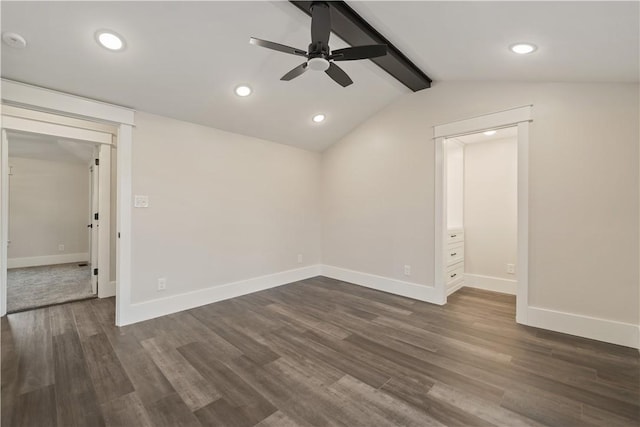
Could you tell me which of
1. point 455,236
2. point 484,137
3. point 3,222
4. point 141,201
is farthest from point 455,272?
point 3,222

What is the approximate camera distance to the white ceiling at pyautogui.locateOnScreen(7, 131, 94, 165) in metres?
5.04

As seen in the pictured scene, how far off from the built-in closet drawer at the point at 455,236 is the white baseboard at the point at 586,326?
4.06ft

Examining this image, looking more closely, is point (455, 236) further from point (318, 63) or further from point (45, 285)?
point (45, 285)

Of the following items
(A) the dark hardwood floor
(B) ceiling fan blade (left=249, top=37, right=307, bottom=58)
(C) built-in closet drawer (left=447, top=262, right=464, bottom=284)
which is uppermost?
(B) ceiling fan blade (left=249, top=37, right=307, bottom=58)

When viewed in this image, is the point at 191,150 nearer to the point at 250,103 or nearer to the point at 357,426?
the point at 250,103

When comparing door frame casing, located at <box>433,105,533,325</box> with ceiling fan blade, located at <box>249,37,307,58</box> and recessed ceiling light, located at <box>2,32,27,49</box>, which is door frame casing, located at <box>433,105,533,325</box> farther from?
recessed ceiling light, located at <box>2,32,27,49</box>

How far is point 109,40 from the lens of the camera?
2.12m

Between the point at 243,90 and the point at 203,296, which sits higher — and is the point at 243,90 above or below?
above

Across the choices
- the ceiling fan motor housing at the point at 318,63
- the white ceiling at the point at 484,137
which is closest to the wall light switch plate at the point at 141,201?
the ceiling fan motor housing at the point at 318,63

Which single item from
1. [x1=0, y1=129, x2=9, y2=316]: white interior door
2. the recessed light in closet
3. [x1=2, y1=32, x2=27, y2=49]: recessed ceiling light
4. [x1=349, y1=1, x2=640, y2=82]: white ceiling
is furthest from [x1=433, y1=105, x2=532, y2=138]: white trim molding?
[x1=0, y1=129, x2=9, y2=316]: white interior door

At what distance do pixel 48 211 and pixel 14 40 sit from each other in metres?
5.82

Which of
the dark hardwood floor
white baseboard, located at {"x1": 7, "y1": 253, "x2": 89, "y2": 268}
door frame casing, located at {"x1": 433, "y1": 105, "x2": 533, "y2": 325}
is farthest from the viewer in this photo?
white baseboard, located at {"x1": 7, "y1": 253, "x2": 89, "y2": 268}

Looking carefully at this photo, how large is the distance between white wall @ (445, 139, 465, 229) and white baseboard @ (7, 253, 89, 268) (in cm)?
802

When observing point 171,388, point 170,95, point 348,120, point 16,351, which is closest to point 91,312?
point 16,351
